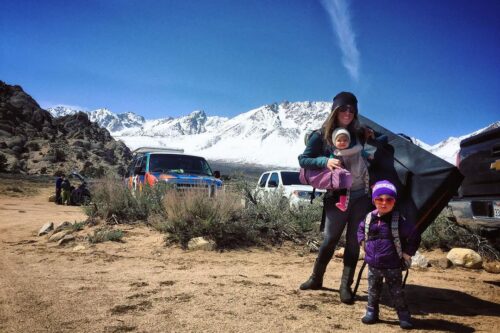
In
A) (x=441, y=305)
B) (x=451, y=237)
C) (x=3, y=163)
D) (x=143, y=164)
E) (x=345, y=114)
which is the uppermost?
(x=3, y=163)

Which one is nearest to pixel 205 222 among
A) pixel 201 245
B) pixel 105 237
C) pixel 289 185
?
pixel 201 245

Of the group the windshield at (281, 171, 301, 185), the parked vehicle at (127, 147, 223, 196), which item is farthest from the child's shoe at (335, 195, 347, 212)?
the windshield at (281, 171, 301, 185)

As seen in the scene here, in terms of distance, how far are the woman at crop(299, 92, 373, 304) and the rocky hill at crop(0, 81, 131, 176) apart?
25.3m

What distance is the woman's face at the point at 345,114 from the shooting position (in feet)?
11.3

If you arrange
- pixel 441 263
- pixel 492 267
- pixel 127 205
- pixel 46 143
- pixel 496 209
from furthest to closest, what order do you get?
pixel 46 143
pixel 127 205
pixel 441 263
pixel 492 267
pixel 496 209

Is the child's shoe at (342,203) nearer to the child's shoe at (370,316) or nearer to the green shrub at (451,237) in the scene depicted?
the child's shoe at (370,316)

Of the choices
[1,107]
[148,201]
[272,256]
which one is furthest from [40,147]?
[272,256]

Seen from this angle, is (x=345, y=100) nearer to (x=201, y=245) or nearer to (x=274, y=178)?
(x=201, y=245)

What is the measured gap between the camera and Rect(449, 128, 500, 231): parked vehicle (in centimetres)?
428

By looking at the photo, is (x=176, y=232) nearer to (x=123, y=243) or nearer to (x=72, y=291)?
(x=123, y=243)

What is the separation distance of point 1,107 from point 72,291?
4424 centimetres

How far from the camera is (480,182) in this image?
454 centimetres

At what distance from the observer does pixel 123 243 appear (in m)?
6.33

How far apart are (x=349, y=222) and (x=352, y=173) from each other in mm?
458
